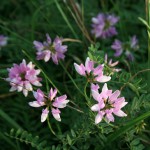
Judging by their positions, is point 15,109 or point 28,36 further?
point 28,36

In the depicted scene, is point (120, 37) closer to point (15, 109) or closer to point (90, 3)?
point (90, 3)

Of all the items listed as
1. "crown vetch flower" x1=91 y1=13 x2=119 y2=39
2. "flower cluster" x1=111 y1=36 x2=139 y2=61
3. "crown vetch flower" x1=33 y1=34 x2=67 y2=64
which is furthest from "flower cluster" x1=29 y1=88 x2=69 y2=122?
"crown vetch flower" x1=91 y1=13 x2=119 y2=39

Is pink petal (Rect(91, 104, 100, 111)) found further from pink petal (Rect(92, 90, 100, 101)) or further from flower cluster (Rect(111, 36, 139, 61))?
flower cluster (Rect(111, 36, 139, 61))

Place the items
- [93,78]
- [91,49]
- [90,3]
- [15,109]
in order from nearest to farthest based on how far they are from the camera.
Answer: [93,78] → [91,49] → [15,109] → [90,3]

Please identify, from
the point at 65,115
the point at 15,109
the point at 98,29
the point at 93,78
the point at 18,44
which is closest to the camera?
the point at 93,78

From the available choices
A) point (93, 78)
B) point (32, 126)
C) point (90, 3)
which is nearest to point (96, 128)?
point (93, 78)

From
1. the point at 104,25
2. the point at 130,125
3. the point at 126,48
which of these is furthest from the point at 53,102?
the point at 104,25
